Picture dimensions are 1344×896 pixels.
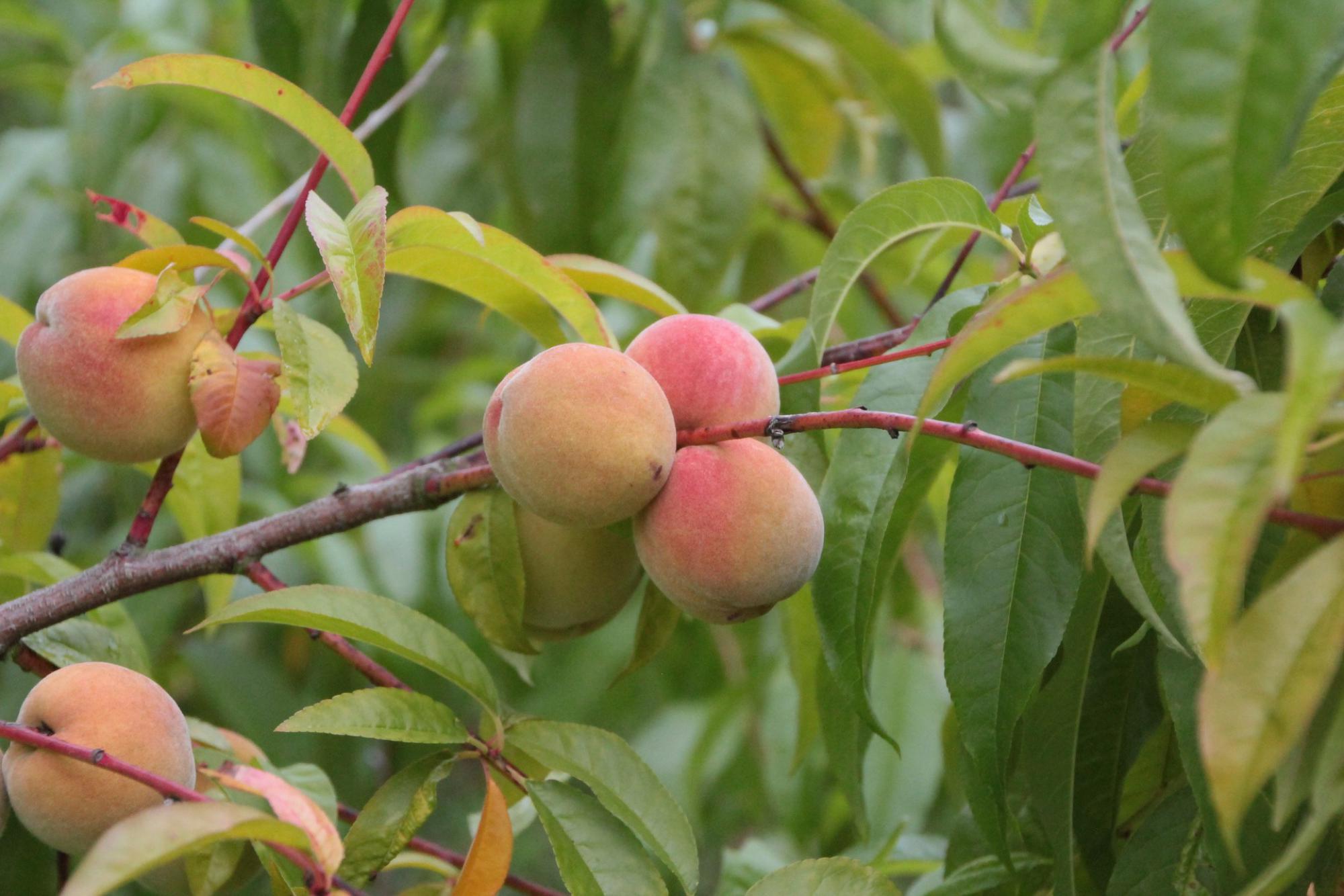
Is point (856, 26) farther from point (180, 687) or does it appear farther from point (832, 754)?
point (180, 687)

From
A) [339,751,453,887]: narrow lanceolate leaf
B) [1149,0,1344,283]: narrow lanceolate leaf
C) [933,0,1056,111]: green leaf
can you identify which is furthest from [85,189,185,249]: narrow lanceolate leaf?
[1149,0,1344,283]: narrow lanceolate leaf

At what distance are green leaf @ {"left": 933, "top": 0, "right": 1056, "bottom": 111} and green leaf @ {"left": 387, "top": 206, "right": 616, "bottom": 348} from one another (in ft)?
1.14

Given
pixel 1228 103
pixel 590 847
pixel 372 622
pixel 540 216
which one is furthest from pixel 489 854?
pixel 540 216

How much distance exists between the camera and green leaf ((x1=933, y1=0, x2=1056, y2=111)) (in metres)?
0.54

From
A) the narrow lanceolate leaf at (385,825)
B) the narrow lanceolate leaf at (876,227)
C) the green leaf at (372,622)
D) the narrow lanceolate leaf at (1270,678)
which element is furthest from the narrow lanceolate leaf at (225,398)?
the narrow lanceolate leaf at (1270,678)

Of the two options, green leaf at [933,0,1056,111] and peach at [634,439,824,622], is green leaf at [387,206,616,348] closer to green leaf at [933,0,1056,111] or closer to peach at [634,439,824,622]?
peach at [634,439,824,622]

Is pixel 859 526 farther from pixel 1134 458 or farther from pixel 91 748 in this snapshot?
pixel 91 748

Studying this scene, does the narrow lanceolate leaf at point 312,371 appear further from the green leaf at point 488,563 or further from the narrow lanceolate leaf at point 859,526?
the narrow lanceolate leaf at point 859,526

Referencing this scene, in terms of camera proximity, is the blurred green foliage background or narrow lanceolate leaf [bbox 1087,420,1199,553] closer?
narrow lanceolate leaf [bbox 1087,420,1199,553]

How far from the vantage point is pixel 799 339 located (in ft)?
2.90

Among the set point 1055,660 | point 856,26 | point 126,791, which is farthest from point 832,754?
point 856,26

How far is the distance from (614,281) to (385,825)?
46 centimetres

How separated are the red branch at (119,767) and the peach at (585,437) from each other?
0.82ft

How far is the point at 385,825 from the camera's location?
2.56 feet
